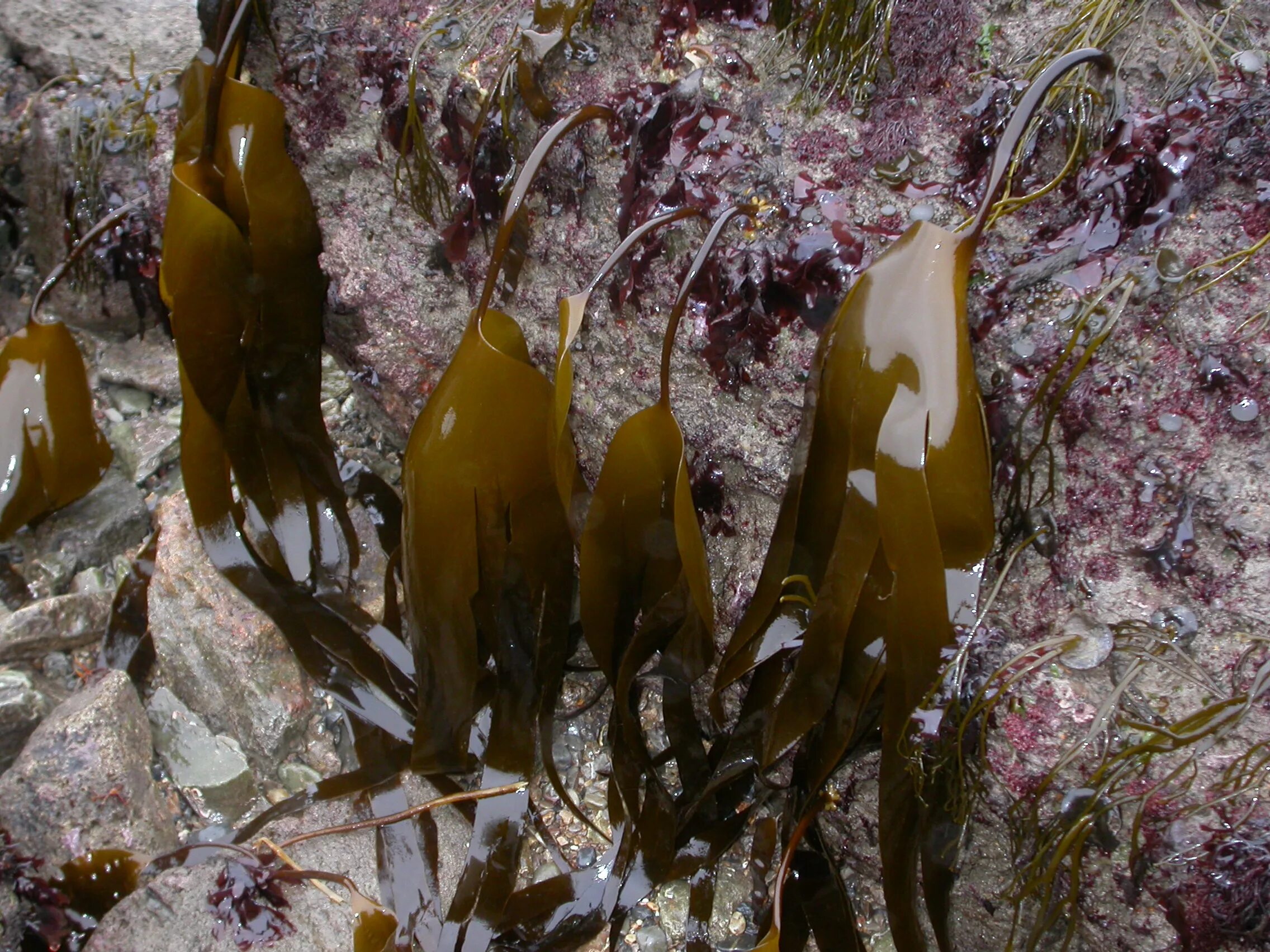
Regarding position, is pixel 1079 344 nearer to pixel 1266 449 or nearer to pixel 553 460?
pixel 1266 449

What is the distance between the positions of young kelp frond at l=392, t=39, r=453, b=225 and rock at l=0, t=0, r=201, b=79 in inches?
59.3

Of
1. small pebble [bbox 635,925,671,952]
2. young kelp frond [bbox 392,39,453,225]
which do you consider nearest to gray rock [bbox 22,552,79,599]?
young kelp frond [bbox 392,39,453,225]

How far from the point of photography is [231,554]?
193 centimetres

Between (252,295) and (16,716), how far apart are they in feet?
3.64

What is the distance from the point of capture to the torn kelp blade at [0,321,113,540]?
91.9 inches

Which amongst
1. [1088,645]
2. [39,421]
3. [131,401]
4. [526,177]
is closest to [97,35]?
[131,401]

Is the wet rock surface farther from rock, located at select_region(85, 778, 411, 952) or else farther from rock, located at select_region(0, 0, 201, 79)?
rock, located at select_region(0, 0, 201, 79)

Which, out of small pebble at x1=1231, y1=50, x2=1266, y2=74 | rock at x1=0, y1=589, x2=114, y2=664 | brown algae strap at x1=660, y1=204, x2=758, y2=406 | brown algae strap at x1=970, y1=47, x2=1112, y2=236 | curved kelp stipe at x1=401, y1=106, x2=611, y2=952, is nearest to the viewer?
brown algae strap at x1=970, y1=47, x2=1112, y2=236

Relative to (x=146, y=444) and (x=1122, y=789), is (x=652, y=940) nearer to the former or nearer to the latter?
(x=1122, y=789)

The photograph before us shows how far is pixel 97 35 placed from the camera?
2.76 m

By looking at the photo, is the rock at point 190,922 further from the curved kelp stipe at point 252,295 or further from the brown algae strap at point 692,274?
the brown algae strap at point 692,274

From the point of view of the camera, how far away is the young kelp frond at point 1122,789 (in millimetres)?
1136

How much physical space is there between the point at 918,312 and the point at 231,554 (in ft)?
5.09

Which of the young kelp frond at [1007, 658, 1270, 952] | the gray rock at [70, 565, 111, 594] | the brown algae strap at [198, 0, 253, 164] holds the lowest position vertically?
the gray rock at [70, 565, 111, 594]
